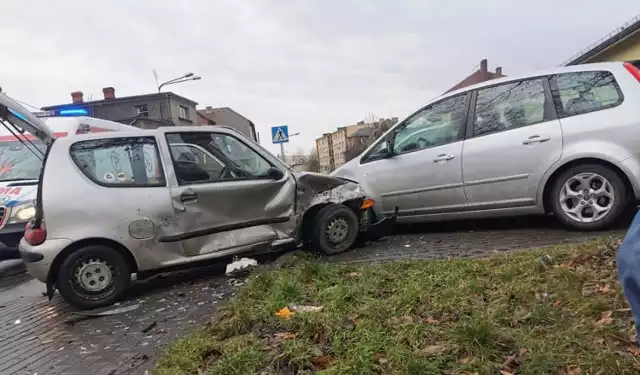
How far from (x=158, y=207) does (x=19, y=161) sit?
4.69 m

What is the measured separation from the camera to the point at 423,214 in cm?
591

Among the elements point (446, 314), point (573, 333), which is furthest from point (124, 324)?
point (573, 333)

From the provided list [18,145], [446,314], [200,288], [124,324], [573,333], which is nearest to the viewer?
[573,333]

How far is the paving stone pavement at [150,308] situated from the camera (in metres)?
3.31

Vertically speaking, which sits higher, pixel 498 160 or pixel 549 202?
pixel 498 160

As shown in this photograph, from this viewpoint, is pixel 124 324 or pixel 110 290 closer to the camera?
pixel 124 324

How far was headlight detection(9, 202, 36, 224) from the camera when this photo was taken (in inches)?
251

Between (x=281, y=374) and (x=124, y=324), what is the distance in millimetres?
2006

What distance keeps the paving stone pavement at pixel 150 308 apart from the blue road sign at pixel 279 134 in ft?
31.1

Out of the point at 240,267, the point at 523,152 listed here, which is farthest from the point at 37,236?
the point at 523,152

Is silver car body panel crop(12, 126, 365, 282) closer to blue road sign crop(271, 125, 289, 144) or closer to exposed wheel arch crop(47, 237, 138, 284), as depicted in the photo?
exposed wheel arch crop(47, 237, 138, 284)

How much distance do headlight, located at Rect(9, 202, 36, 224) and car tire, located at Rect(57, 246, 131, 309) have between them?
2570 millimetres

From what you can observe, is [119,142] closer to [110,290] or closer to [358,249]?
[110,290]

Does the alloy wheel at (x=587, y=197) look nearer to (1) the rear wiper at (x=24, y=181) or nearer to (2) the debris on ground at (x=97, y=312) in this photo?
(2) the debris on ground at (x=97, y=312)
